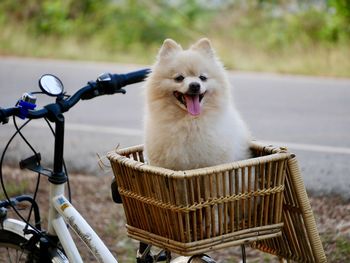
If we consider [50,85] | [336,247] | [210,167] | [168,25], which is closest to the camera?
[210,167]

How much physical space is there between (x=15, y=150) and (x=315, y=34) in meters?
8.93

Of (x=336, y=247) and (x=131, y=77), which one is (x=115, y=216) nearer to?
(x=336, y=247)

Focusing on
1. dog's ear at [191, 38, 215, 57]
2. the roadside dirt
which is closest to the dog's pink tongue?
dog's ear at [191, 38, 215, 57]

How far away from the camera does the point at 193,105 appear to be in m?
2.87

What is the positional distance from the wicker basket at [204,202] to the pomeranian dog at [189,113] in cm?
24

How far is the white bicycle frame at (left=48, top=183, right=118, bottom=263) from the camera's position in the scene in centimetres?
284

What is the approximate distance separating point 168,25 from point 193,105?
13.5 m

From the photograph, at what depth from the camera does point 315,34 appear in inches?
569

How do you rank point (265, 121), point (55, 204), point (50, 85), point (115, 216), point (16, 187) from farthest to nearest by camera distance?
point (265, 121) < point (16, 187) < point (115, 216) < point (55, 204) < point (50, 85)

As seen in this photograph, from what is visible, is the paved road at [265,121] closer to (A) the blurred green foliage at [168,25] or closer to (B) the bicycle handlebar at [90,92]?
(A) the blurred green foliage at [168,25]

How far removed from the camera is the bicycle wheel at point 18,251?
9.71ft

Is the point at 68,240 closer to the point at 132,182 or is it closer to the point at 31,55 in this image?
the point at 132,182

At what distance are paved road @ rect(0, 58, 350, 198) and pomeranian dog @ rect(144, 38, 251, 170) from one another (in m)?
2.79

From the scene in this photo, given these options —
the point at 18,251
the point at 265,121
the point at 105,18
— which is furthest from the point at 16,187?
the point at 105,18
